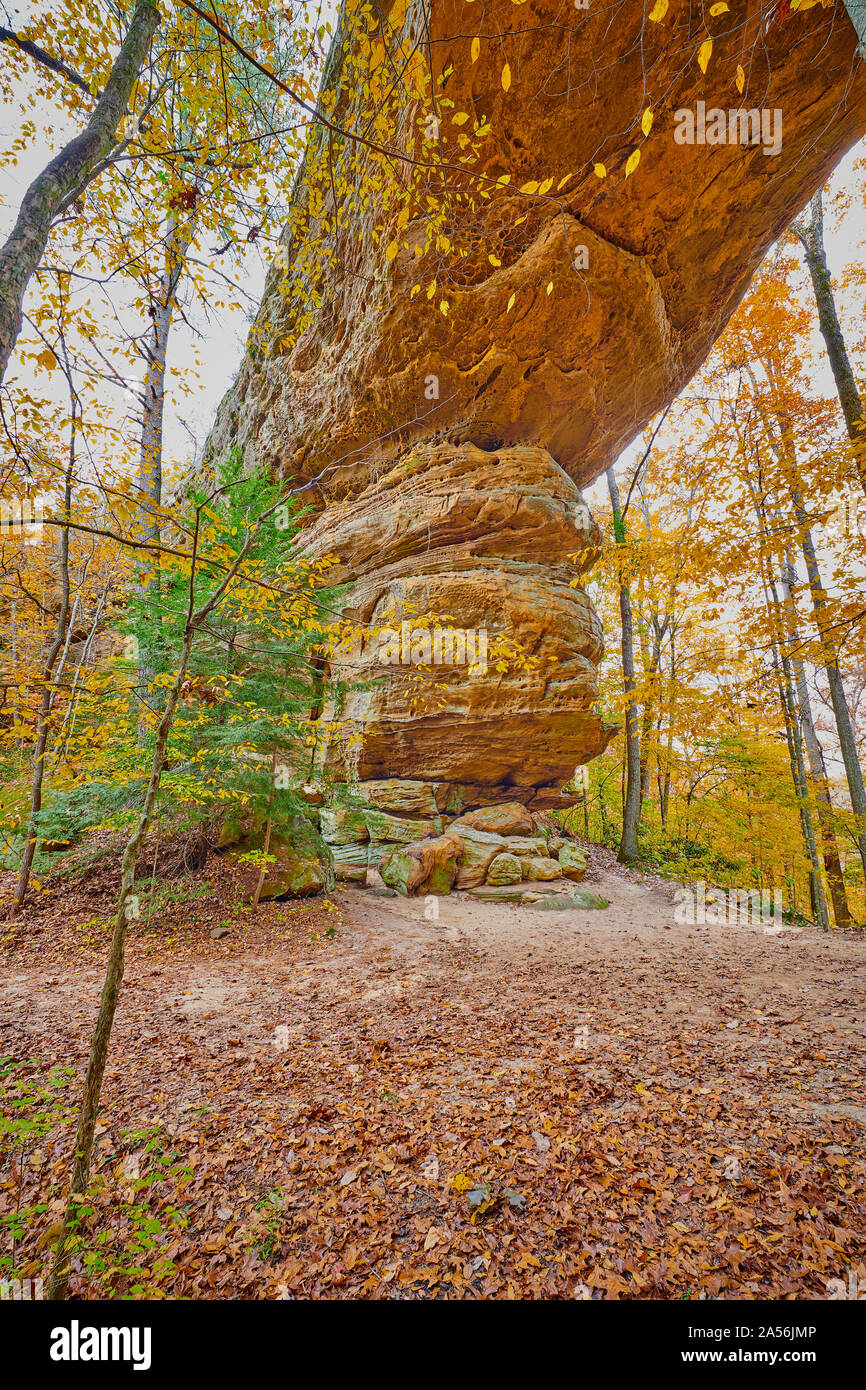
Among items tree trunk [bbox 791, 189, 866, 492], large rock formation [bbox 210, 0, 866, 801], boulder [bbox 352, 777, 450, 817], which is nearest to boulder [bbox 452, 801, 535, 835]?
large rock formation [bbox 210, 0, 866, 801]

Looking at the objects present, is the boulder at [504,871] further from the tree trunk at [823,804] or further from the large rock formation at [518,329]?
the tree trunk at [823,804]

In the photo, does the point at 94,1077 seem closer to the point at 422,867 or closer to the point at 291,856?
the point at 291,856

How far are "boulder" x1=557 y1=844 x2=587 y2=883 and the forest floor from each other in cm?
561

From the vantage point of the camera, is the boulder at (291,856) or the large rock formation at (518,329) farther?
the boulder at (291,856)

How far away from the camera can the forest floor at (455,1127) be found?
2.11 m

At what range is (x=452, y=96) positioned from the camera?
7621 millimetres

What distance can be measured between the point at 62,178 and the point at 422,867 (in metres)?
10.0

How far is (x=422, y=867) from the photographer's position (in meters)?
10.0

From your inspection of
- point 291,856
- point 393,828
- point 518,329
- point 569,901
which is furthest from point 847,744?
point 518,329

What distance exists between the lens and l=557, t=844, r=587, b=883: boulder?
445 inches

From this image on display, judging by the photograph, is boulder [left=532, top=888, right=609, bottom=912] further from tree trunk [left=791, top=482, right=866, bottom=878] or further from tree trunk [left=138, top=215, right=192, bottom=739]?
tree trunk [left=138, top=215, right=192, bottom=739]

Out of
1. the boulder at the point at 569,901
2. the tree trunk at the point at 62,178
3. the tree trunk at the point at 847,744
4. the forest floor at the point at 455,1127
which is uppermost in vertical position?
the tree trunk at the point at 62,178

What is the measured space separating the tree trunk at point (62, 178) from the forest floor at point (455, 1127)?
4.55m

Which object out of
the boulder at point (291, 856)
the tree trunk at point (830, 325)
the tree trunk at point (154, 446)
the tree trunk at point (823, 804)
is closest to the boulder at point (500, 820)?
Result: the boulder at point (291, 856)
